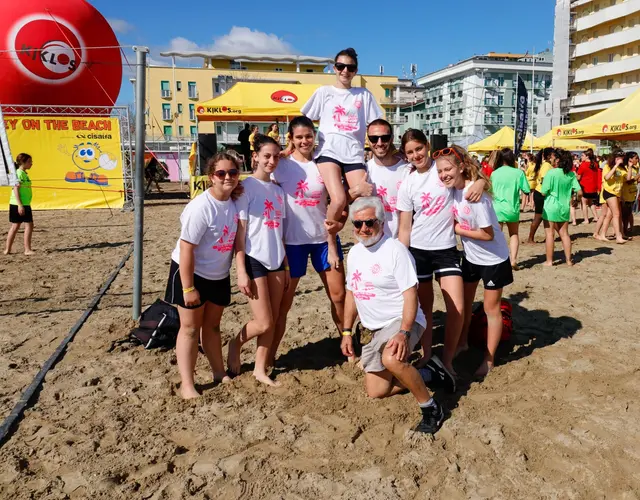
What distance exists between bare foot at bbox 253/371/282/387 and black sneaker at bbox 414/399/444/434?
43.5 inches

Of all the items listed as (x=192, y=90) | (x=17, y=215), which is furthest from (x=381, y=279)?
(x=192, y=90)

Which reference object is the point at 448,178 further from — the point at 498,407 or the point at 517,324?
the point at 517,324

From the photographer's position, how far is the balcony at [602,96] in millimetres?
46406

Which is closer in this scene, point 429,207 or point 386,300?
point 386,300

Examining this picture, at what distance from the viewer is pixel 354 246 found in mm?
3242

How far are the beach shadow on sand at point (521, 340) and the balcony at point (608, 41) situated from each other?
171 feet

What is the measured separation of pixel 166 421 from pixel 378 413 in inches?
52.9

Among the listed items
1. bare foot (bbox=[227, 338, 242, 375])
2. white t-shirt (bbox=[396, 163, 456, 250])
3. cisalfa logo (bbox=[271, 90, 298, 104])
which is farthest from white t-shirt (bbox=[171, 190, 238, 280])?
cisalfa logo (bbox=[271, 90, 298, 104])

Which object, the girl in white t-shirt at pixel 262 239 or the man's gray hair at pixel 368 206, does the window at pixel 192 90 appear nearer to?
the girl in white t-shirt at pixel 262 239

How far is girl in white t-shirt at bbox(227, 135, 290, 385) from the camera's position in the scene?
11.3 ft

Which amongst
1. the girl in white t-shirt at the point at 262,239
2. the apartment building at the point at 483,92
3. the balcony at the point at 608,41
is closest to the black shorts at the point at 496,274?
the girl in white t-shirt at the point at 262,239

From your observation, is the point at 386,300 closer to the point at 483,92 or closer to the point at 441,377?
the point at 441,377

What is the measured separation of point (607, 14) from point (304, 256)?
187ft

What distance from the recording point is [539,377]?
12.5 feet
